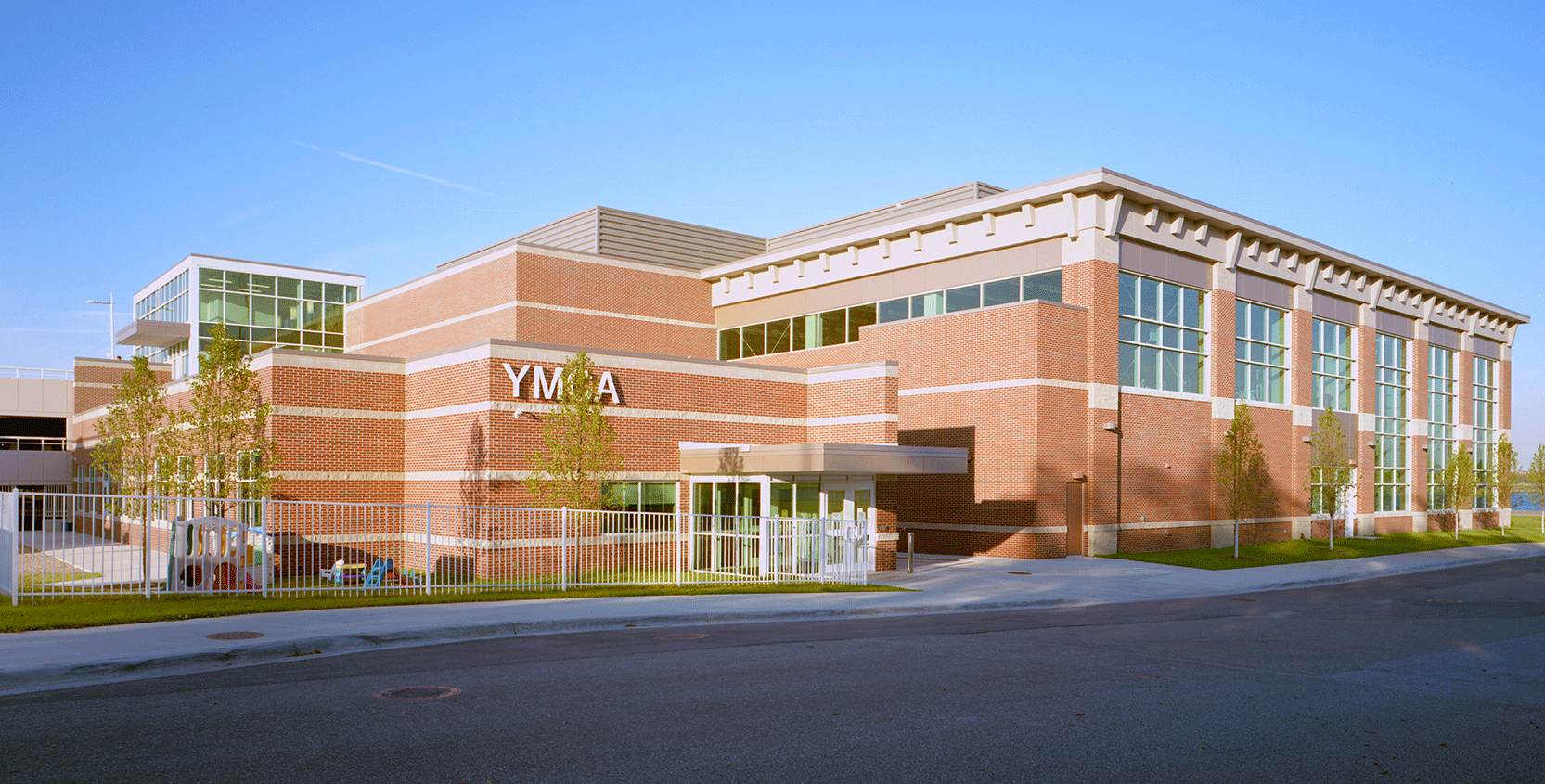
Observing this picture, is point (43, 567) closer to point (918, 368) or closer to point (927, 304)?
point (918, 368)

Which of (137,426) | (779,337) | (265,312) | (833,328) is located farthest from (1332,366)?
(265,312)

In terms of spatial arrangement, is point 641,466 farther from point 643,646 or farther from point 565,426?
point 643,646

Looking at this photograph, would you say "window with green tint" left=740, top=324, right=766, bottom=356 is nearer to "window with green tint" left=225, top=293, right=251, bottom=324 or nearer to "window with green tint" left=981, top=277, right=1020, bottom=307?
"window with green tint" left=981, top=277, right=1020, bottom=307

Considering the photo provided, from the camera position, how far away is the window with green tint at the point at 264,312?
171ft

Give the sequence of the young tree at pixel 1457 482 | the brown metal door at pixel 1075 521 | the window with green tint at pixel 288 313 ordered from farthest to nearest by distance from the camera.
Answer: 1. the young tree at pixel 1457 482
2. the window with green tint at pixel 288 313
3. the brown metal door at pixel 1075 521

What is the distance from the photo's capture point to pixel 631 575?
24.5m

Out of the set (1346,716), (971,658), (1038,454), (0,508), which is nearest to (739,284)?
(1038,454)

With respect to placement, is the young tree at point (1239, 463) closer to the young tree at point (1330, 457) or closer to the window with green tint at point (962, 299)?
the young tree at point (1330, 457)

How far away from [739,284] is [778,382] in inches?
499

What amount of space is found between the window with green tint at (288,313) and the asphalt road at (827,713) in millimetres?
42872

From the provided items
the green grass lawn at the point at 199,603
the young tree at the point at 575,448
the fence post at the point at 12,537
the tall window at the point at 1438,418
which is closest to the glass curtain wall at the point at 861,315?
the young tree at the point at 575,448

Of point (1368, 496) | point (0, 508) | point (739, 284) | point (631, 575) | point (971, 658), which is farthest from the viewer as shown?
point (1368, 496)

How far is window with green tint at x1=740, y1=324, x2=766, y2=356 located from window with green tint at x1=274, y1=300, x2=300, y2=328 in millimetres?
23073

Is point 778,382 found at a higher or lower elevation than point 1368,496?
higher
